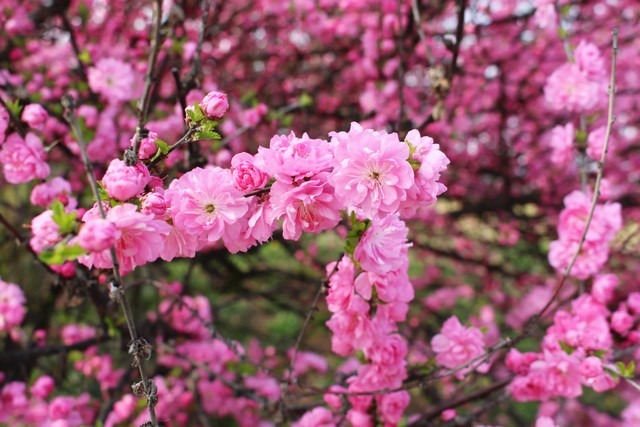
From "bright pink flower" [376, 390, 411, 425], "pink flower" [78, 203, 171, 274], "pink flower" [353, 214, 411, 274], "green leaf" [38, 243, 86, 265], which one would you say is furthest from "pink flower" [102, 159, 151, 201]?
"bright pink flower" [376, 390, 411, 425]

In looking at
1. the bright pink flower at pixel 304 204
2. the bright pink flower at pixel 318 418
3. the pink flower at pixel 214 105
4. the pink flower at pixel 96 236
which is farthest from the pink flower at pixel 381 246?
the bright pink flower at pixel 318 418

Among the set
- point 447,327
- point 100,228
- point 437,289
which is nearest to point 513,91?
point 437,289

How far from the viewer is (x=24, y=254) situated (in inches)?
186

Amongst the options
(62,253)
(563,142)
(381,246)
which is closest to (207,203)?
Answer: (62,253)

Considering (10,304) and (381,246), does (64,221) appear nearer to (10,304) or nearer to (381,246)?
(381,246)

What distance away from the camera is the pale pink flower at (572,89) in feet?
7.99

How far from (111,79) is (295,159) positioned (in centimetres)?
209

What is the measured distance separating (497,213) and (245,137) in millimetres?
2400

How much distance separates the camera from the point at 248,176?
1155 millimetres

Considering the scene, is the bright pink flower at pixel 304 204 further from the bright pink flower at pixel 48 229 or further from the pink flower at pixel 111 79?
the pink flower at pixel 111 79

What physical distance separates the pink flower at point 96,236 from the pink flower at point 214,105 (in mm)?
406

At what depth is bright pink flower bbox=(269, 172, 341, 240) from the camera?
112cm

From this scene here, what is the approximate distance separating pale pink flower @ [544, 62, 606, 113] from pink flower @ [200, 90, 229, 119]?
1882mm

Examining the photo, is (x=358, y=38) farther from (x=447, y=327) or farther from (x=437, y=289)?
(x=437, y=289)
